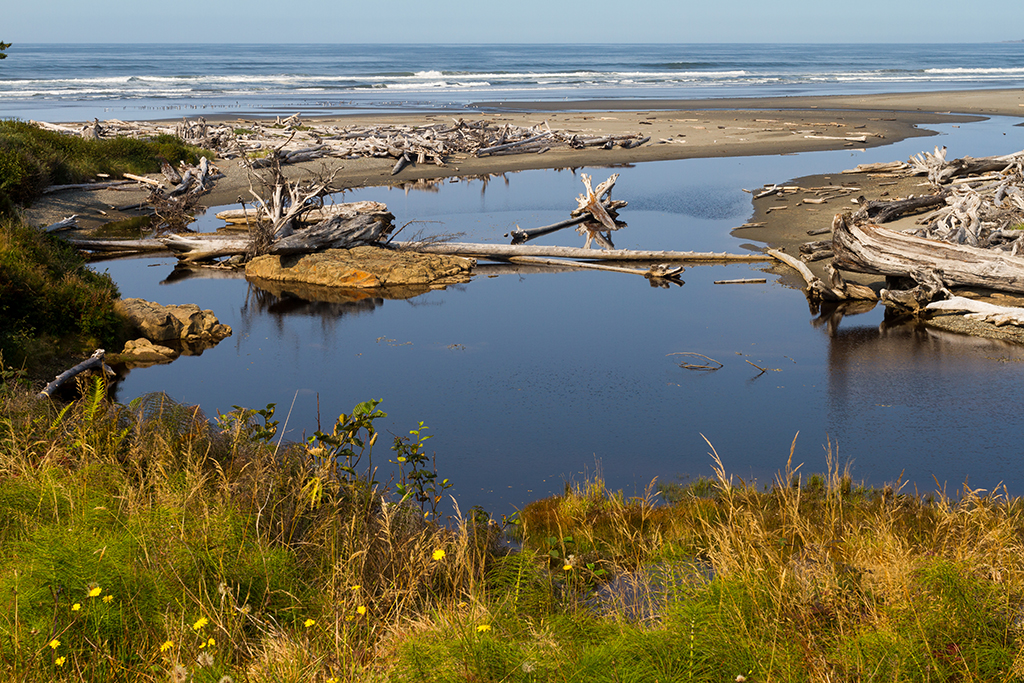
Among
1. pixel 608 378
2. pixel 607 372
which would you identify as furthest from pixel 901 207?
pixel 608 378

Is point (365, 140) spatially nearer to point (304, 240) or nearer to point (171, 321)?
point (304, 240)

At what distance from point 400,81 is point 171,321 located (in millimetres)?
71126

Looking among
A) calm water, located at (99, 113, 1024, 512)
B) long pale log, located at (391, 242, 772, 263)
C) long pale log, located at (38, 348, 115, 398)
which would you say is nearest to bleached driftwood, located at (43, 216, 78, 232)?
calm water, located at (99, 113, 1024, 512)

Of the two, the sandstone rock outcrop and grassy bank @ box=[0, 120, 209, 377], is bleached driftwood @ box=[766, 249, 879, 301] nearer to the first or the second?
the sandstone rock outcrop

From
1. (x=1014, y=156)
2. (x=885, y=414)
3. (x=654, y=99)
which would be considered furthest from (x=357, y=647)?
(x=654, y=99)

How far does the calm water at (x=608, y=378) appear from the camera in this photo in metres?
8.66

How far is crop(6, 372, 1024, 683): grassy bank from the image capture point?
164 inches

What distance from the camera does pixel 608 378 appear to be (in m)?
11.1

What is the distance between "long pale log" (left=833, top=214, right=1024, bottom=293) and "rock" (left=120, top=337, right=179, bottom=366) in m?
11.0

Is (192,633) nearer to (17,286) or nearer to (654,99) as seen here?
(17,286)

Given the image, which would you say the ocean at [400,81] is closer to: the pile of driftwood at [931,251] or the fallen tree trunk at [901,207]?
the fallen tree trunk at [901,207]

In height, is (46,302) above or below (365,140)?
below

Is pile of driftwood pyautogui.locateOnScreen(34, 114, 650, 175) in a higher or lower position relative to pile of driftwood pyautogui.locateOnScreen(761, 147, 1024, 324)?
higher

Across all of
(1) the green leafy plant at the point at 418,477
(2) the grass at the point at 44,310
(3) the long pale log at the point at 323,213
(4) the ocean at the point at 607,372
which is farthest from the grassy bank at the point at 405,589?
(3) the long pale log at the point at 323,213
